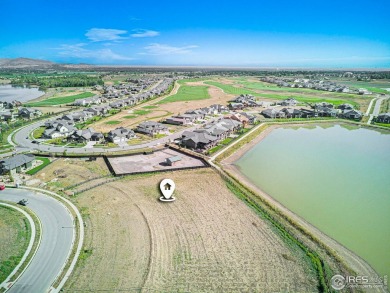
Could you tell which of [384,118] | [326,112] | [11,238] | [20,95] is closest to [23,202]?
[11,238]

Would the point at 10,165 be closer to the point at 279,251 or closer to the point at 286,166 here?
the point at 279,251

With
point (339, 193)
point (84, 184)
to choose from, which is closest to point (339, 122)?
point (339, 193)

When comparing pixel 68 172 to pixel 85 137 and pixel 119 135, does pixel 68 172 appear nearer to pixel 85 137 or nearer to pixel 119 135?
pixel 85 137

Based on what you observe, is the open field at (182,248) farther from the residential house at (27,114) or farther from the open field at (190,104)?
the residential house at (27,114)

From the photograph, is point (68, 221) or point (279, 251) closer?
point (279, 251)

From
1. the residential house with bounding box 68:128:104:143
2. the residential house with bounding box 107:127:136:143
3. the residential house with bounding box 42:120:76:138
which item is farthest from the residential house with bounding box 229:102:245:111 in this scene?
the residential house with bounding box 42:120:76:138

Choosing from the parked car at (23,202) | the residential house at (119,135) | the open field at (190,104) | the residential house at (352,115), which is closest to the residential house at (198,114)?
the open field at (190,104)

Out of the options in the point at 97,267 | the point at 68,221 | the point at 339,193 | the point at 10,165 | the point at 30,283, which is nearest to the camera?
the point at 30,283
